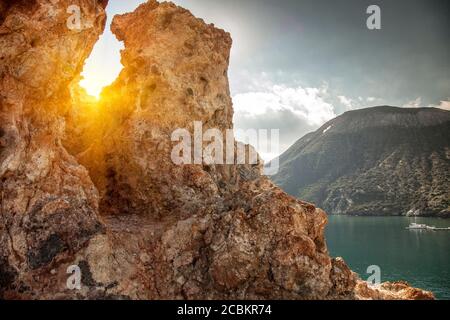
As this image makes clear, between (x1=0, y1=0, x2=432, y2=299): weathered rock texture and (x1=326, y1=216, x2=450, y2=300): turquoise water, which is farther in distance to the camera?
(x1=326, y1=216, x2=450, y2=300): turquoise water

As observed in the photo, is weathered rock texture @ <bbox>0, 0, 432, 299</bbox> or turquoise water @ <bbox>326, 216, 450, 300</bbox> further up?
weathered rock texture @ <bbox>0, 0, 432, 299</bbox>

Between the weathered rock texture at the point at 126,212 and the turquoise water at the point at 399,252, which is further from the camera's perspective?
the turquoise water at the point at 399,252

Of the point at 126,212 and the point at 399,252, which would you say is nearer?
the point at 126,212

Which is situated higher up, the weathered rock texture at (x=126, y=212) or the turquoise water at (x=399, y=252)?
the weathered rock texture at (x=126, y=212)

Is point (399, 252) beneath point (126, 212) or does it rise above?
beneath

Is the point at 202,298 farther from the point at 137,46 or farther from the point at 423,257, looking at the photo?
the point at 423,257
